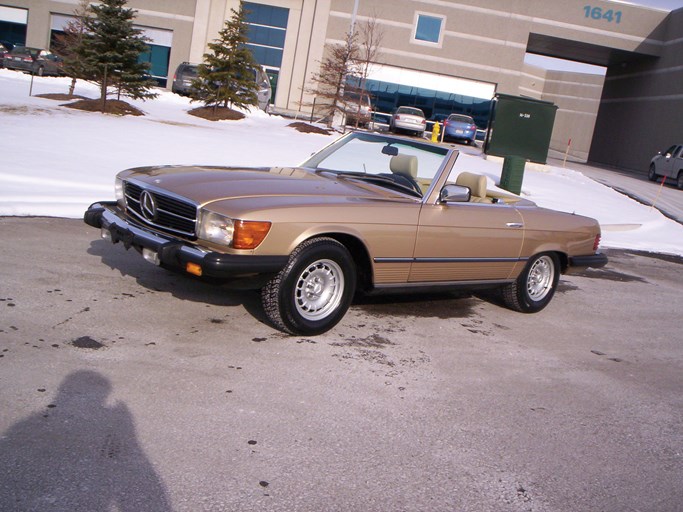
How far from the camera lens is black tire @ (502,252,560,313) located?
6.73 meters

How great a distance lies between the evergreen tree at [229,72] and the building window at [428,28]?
18.7 metres

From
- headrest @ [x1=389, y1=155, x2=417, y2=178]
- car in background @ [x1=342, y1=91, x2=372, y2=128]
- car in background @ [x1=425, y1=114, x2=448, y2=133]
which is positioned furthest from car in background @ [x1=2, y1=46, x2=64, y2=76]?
headrest @ [x1=389, y1=155, x2=417, y2=178]

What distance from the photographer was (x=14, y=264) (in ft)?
19.4

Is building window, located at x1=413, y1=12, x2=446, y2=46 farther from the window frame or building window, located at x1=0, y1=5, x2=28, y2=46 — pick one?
building window, located at x1=0, y1=5, x2=28, y2=46

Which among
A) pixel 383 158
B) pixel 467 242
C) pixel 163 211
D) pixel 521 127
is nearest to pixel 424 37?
pixel 521 127

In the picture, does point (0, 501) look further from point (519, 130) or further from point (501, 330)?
point (519, 130)

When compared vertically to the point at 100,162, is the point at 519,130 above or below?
above

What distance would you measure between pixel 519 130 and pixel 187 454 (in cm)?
2372

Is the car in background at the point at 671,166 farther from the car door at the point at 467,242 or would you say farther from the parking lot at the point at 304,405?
the parking lot at the point at 304,405

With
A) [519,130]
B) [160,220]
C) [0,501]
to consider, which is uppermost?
[519,130]

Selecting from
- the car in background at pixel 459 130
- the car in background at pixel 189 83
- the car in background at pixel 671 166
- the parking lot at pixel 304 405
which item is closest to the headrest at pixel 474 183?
the parking lot at pixel 304 405


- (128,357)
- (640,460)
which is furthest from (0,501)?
(640,460)

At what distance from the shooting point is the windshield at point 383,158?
235 inches

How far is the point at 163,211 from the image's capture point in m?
4.99
